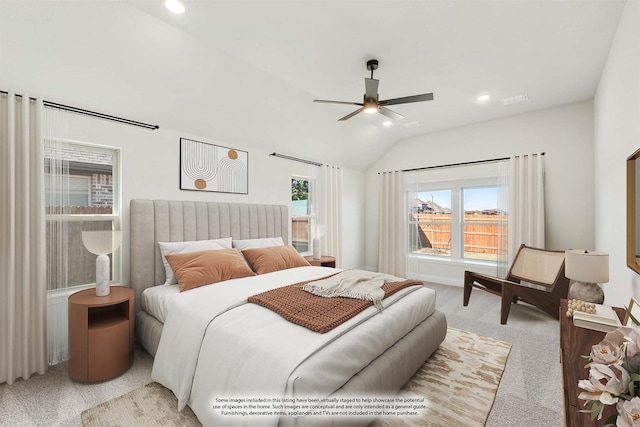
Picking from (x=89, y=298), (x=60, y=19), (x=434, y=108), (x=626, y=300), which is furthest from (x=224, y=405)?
(x=434, y=108)

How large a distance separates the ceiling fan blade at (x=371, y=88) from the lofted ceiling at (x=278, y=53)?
0.28 metres

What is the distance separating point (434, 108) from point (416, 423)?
363 cm

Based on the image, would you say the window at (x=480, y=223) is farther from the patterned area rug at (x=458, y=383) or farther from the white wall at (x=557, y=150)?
the patterned area rug at (x=458, y=383)

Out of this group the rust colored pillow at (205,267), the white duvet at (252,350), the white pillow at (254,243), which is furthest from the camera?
the white pillow at (254,243)

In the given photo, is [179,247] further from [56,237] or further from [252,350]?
[252,350]

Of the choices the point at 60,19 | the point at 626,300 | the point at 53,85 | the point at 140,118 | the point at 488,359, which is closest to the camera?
the point at 60,19

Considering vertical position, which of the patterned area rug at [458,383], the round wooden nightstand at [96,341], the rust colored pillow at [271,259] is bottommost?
the patterned area rug at [458,383]

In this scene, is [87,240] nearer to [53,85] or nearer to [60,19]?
[53,85]

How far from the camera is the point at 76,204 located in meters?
2.46

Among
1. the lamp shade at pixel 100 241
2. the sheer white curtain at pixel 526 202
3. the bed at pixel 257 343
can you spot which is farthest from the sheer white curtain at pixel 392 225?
the lamp shade at pixel 100 241

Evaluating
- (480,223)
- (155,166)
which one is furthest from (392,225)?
(155,166)

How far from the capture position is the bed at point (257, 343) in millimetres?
1352

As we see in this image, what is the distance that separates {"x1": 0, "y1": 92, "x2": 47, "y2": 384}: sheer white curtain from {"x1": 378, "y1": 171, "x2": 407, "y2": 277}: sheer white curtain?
185 inches

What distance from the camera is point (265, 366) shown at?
1362 mm
